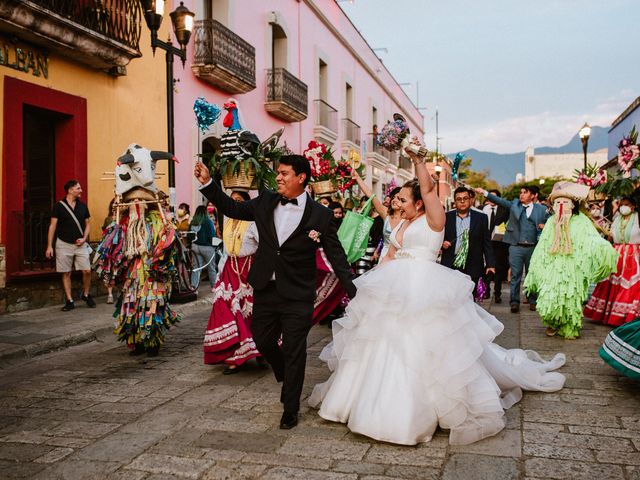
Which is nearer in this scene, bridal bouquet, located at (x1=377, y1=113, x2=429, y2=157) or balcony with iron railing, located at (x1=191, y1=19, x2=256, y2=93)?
bridal bouquet, located at (x1=377, y1=113, x2=429, y2=157)

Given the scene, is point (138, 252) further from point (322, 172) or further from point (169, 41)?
point (169, 41)

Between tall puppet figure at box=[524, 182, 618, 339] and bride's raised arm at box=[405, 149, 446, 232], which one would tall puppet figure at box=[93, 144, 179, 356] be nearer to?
bride's raised arm at box=[405, 149, 446, 232]

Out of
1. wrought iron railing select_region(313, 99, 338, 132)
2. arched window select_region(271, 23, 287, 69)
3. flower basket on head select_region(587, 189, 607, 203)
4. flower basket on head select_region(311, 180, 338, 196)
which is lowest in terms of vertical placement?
flower basket on head select_region(587, 189, 607, 203)

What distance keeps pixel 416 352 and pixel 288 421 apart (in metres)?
0.97

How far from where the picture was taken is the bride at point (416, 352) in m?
3.88

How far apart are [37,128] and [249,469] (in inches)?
341

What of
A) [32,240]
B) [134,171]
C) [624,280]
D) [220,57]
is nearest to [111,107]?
[32,240]

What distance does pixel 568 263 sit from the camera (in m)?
7.48

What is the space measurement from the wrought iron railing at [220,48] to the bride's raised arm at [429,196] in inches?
421

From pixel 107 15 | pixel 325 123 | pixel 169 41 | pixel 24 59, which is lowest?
pixel 24 59

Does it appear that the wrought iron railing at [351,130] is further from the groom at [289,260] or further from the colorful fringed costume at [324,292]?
the groom at [289,260]

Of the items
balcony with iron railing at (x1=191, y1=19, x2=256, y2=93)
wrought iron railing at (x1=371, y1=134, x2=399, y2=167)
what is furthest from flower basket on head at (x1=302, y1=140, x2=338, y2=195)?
wrought iron railing at (x1=371, y1=134, x2=399, y2=167)

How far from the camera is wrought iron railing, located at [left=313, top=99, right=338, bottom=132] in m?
22.6

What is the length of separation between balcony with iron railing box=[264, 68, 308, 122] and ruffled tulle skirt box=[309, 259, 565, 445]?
14268 mm
